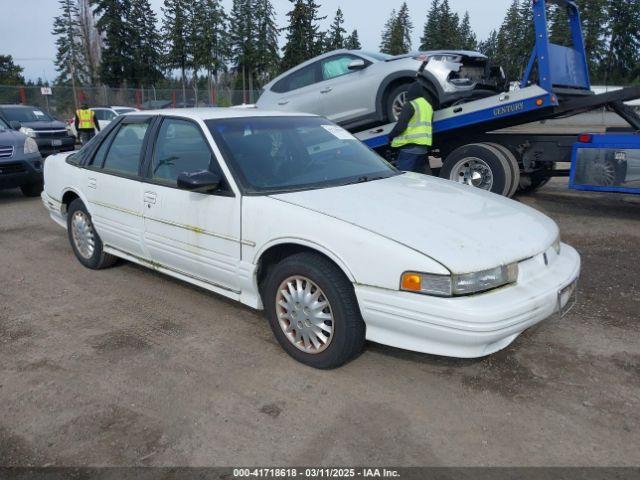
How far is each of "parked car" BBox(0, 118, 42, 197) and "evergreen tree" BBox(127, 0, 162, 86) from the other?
4940 centimetres

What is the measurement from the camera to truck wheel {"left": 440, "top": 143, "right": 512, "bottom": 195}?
746cm

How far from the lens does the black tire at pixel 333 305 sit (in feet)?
10.2

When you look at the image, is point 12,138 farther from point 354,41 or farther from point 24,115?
point 354,41

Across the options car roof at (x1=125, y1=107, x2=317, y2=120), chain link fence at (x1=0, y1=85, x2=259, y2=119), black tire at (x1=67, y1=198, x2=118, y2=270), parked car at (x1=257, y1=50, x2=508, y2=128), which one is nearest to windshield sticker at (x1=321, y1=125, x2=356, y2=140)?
car roof at (x1=125, y1=107, x2=317, y2=120)

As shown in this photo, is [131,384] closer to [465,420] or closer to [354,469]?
[354,469]

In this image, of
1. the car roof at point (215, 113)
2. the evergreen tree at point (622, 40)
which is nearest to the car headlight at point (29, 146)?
the car roof at point (215, 113)

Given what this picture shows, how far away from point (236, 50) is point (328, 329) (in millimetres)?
65542

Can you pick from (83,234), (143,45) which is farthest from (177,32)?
(83,234)

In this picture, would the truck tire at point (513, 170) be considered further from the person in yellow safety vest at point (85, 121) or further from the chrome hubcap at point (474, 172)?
the person in yellow safety vest at point (85, 121)

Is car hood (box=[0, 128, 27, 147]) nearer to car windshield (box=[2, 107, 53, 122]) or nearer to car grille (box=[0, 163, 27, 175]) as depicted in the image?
car grille (box=[0, 163, 27, 175])

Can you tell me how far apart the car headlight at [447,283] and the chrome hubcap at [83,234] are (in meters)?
3.47

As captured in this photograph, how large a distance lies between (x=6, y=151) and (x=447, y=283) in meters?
8.16

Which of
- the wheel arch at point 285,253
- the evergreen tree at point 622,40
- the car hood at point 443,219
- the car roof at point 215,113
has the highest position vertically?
the evergreen tree at point 622,40

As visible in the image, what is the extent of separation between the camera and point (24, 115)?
50.0 feet
